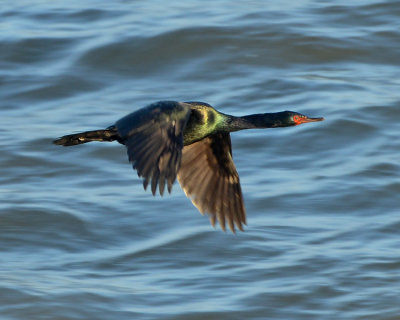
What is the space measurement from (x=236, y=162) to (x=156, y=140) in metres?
3.43

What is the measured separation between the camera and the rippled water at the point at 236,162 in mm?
6730

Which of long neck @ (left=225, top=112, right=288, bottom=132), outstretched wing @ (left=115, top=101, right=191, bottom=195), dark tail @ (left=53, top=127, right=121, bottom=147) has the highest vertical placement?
long neck @ (left=225, top=112, right=288, bottom=132)

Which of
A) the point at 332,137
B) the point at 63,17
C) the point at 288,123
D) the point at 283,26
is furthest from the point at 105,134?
the point at 63,17

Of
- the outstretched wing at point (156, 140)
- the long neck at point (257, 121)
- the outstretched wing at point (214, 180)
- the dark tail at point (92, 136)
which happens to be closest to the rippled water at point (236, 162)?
the outstretched wing at point (214, 180)

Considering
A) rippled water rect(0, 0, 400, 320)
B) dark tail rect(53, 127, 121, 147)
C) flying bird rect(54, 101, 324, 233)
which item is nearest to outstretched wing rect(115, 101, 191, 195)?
flying bird rect(54, 101, 324, 233)

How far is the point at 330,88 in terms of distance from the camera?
9.81 m

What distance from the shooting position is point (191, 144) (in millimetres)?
6613

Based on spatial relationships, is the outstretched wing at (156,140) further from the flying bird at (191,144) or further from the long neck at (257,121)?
the long neck at (257,121)

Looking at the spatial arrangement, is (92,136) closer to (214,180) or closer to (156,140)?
(156,140)

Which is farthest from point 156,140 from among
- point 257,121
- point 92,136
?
point 257,121

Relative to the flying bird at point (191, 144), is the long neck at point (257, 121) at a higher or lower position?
higher

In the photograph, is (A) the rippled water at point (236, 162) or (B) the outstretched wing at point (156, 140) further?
(A) the rippled water at point (236, 162)

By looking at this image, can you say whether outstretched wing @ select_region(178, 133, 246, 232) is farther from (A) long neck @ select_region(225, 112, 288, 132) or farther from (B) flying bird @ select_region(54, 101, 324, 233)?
(A) long neck @ select_region(225, 112, 288, 132)

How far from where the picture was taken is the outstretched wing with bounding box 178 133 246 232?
6.53 m
